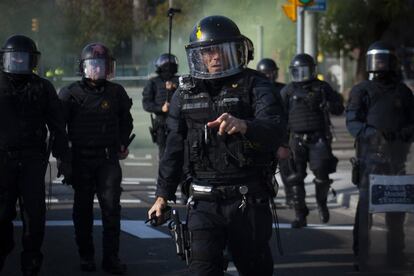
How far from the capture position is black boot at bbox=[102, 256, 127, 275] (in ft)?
23.8

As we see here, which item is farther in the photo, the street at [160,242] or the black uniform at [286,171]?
the black uniform at [286,171]

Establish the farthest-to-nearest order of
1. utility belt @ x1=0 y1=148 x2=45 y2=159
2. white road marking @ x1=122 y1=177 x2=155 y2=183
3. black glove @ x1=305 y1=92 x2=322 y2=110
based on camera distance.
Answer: white road marking @ x1=122 y1=177 x2=155 y2=183 < black glove @ x1=305 y1=92 x2=322 y2=110 < utility belt @ x1=0 y1=148 x2=45 y2=159

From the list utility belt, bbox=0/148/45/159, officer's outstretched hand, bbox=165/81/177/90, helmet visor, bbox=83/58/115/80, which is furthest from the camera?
officer's outstretched hand, bbox=165/81/177/90

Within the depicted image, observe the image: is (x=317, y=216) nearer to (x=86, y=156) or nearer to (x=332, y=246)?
(x=332, y=246)

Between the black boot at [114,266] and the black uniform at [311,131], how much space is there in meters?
3.02

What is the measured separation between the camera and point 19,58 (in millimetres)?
6801

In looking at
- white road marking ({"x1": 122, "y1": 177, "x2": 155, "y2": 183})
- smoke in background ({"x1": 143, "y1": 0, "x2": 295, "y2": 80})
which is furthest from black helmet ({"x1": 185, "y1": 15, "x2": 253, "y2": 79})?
smoke in background ({"x1": 143, "y1": 0, "x2": 295, "y2": 80})

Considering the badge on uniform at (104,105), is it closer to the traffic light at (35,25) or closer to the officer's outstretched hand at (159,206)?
the officer's outstretched hand at (159,206)

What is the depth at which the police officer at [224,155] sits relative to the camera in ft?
16.3

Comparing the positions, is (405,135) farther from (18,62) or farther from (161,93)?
(161,93)

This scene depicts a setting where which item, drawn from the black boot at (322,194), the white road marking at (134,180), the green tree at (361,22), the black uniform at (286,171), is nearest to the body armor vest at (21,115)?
the black uniform at (286,171)

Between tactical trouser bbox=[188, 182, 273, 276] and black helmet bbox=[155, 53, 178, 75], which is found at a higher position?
black helmet bbox=[155, 53, 178, 75]

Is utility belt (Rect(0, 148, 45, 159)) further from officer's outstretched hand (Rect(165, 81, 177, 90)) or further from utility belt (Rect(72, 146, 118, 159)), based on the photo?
officer's outstretched hand (Rect(165, 81, 177, 90))

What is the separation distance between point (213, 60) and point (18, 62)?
2250mm
